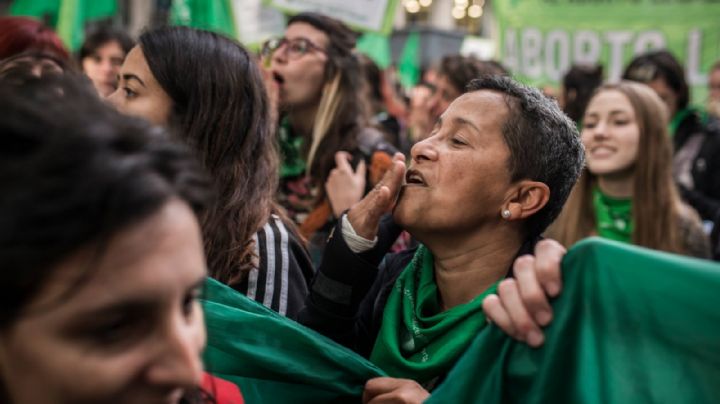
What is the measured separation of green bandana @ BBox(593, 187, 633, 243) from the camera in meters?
4.05

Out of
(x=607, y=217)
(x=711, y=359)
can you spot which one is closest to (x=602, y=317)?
(x=711, y=359)

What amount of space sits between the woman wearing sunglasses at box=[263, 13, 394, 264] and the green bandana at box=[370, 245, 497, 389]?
1.28 m

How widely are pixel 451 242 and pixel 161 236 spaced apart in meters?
1.32

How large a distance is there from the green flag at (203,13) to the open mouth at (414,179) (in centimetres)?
430

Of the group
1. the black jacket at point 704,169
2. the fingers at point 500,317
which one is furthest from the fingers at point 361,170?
the black jacket at point 704,169

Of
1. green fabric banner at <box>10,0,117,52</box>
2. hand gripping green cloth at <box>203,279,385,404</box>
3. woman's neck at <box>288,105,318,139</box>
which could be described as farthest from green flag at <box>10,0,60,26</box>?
hand gripping green cloth at <box>203,279,385,404</box>

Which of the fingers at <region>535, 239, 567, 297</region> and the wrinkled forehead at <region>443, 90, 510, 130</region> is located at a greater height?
the wrinkled forehead at <region>443, 90, 510, 130</region>

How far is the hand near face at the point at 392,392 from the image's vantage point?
1823 millimetres

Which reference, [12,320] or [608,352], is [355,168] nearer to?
[608,352]

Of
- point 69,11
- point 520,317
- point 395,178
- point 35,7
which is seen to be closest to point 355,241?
point 395,178

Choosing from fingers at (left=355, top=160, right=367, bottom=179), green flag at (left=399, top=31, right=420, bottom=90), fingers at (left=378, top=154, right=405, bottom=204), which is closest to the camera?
fingers at (left=378, top=154, right=405, bottom=204)

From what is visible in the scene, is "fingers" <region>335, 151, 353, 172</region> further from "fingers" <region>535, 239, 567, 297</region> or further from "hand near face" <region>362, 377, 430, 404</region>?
"fingers" <region>535, 239, 567, 297</region>

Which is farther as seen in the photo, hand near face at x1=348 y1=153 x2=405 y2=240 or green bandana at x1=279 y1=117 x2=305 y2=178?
green bandana at x1=279 y1=117 x2=305 y2=178

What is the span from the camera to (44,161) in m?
0.97
